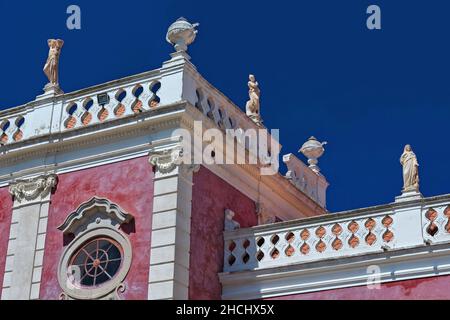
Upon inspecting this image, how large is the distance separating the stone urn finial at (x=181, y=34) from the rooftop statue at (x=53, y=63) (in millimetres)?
2925

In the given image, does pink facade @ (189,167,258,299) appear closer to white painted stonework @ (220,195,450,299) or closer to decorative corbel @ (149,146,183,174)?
white painted stonework @ (220,195,450,299)

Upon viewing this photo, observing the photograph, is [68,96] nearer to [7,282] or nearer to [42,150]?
[42,150]

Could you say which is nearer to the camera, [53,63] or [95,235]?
[95,235]

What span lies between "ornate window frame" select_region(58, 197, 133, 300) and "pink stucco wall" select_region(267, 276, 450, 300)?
3549mm

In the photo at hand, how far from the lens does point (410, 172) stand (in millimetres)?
19422

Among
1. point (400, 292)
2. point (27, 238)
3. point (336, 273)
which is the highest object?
point (27, 238)

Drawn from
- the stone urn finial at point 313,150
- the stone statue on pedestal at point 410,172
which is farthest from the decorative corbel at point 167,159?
the stone urn finial at point 313,150

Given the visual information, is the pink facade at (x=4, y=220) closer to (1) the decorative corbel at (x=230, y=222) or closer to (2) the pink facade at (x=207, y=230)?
(2) the pink facade at (x=207, y=230)

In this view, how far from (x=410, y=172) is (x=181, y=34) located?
5.31 meters

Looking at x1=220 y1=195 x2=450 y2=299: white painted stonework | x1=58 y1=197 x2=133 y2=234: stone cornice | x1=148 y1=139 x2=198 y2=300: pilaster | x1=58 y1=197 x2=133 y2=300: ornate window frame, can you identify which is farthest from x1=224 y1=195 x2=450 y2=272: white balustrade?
x1=58 y1=197 x2=133 y2=234: stone cornice

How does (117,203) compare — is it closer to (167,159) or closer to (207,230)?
(167,159)

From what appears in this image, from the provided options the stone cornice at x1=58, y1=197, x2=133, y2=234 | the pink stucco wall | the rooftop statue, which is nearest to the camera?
the pink stucco wall

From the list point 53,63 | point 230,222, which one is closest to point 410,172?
point 230,222

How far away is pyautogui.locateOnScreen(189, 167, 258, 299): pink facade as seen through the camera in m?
19.7
